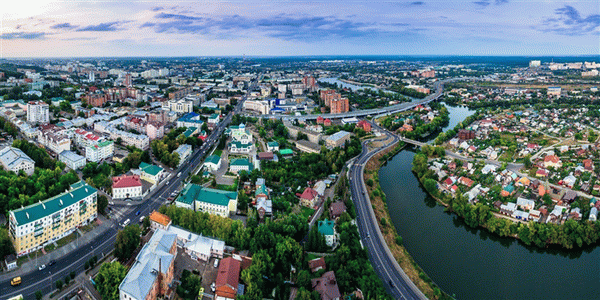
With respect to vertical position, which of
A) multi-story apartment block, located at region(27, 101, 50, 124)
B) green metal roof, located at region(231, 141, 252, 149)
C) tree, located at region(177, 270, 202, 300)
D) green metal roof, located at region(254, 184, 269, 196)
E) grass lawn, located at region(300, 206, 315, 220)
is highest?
multi-story apartment block, located at region(27, 101, 50, 124)

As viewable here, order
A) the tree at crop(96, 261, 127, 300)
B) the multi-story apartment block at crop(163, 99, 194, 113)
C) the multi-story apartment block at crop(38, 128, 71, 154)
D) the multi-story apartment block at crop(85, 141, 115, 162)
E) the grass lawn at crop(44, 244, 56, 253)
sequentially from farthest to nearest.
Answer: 1. the multi-story apartment block at crop(163, 99, 194, 113)
2. the multi-story apartment block at crop(38, 128, 71, 154)
3. the multi-story apartment block at crop(85, 141, 115, 162)
4. the grass lawn at crop(44, 244, 56, 253)
5. the tree at crop(96, 261, 127, 300)

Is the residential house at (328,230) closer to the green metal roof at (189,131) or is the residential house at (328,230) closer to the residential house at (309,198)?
the residential house at (309,198)

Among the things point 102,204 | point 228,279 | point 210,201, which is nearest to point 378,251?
point 228,279

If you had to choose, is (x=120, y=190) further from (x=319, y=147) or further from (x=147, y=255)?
(x=319, y=147)

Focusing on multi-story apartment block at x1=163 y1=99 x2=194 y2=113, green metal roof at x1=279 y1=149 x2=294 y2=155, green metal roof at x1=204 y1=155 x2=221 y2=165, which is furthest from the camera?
multi-story apartment block at x1=163 y1=99 x2=194 y2=113

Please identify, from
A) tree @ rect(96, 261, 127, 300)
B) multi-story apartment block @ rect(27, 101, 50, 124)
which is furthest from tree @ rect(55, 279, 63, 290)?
multi-story apartment block @ rect(27, 101, 50, 124)

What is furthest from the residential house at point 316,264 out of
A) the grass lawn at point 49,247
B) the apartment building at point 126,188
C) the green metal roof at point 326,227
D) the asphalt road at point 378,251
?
the apartment building at point 126,188

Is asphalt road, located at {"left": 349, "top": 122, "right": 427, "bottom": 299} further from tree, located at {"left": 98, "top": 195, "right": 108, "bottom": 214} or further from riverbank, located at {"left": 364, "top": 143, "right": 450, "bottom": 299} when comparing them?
tree, located at {"left": 98, "top": 195, "right": 108, "bottom": 214}

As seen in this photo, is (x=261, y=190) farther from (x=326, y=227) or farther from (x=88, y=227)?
(x=88, y=227)
